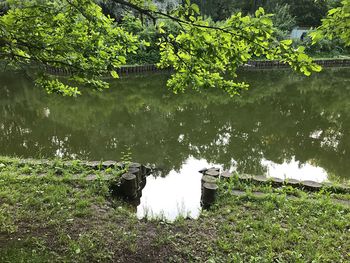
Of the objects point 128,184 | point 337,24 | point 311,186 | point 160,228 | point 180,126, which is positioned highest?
point 337,24

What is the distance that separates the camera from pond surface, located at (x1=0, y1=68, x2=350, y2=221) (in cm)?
732

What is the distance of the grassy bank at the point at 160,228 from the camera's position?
3514mm

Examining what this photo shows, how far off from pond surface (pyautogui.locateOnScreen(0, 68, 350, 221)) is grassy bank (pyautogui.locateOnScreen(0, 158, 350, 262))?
3.38 ft

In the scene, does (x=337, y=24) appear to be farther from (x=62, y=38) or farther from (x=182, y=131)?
(x=182, y=131)

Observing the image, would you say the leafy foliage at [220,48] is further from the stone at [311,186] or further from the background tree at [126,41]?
the stone at [311,186]

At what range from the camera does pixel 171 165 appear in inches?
290

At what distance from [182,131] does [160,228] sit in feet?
19.1

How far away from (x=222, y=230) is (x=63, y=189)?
104 inches

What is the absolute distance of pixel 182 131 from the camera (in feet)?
32.1

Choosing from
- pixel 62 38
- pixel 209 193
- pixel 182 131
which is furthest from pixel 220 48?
pixel 182 131

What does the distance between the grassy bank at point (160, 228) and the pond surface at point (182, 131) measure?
103 cm

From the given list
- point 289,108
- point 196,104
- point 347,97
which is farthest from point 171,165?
point 347,97

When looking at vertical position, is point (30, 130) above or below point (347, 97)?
below

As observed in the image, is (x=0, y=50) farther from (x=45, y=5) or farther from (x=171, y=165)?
(x=171, y=165)
